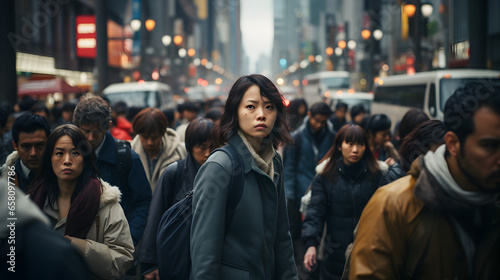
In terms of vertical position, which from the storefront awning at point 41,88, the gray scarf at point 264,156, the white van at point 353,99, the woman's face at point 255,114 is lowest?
the gray scarf at point 264,156

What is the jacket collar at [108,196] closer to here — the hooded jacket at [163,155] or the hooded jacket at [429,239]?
the hooded jacket at [429,239]

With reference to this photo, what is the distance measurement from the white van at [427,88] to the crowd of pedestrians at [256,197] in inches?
325

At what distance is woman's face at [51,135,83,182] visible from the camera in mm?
4047

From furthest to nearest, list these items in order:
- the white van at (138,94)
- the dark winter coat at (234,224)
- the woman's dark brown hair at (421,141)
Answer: the white van at (138,94) < the woman's dark brown hair at (421,141) < the dark winter coat at (234,224)

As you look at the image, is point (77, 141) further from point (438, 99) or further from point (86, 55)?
point (86, 55)

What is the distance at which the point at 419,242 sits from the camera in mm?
2623

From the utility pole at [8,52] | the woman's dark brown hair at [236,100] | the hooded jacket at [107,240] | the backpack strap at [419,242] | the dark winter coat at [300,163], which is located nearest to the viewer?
the backpack strap at [419,242]

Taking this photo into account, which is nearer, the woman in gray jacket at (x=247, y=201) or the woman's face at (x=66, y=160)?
the woman in gray jacket at (x=247, y=201)

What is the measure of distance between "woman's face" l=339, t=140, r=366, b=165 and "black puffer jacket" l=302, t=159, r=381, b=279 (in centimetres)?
9

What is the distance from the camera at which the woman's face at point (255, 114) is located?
11.6 ft

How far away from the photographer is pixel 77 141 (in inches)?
164

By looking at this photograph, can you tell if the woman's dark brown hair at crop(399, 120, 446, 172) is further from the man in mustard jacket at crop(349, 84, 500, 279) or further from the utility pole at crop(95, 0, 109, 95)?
the utility pole at crop(95, 0, 109, 95)

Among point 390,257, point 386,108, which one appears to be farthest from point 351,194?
point 386,108

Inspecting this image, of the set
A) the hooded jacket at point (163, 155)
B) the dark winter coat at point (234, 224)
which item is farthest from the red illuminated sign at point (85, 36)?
the dark winter coat at point (234, 224)
